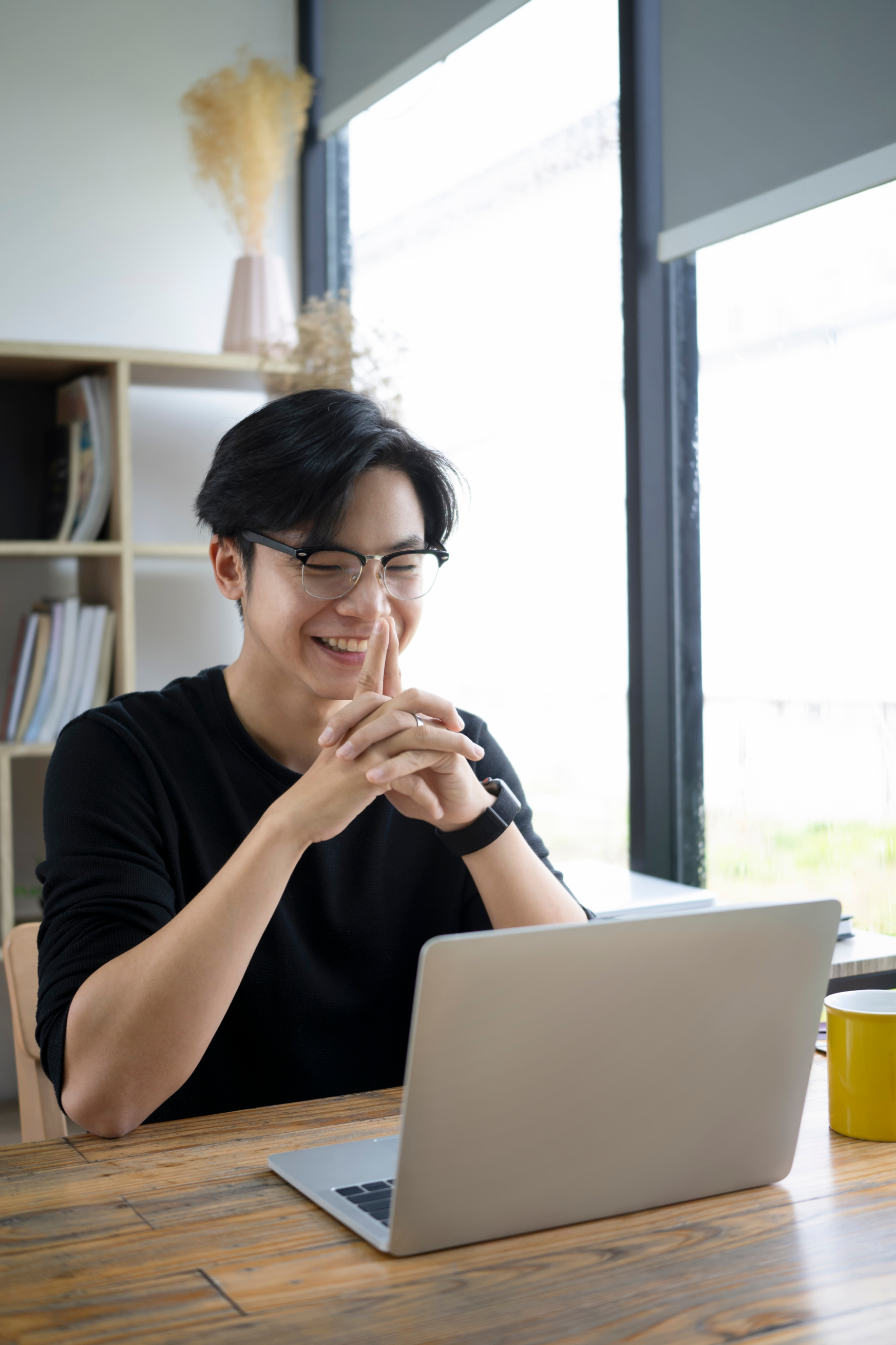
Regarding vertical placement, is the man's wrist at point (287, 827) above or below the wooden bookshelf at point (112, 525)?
below

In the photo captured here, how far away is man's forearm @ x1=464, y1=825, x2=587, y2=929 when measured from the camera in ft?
4.51

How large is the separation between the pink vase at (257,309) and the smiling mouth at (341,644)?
1674 millimetres

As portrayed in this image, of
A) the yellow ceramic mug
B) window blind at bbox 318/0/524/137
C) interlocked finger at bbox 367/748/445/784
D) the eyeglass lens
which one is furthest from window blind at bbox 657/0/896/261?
the yellow ceramic mug

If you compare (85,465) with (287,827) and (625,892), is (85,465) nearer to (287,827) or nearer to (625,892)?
(625,892)

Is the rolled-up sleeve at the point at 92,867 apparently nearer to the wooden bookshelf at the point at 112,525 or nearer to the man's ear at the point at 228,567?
the man's ear at the point at 228,567

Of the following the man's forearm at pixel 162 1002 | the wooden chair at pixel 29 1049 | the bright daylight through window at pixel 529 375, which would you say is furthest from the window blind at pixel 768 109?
the wooden chair at pixel 29 1049

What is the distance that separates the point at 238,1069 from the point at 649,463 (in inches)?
54.5

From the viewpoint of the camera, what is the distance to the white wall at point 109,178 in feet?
9.89

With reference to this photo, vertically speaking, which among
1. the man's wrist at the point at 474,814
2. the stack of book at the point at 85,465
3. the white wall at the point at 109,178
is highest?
the white wall at the point at 109,178

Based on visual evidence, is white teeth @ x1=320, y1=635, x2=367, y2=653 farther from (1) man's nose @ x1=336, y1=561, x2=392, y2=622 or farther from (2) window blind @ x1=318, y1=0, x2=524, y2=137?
(2) window blind @ x1=318, y1=0, x2=524, y2=137

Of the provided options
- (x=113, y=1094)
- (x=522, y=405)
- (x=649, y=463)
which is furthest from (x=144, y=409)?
(x=113, y=1094)

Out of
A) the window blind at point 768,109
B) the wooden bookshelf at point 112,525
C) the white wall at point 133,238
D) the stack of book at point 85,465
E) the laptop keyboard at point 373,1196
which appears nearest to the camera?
the laptop keyboard at point 373,1196

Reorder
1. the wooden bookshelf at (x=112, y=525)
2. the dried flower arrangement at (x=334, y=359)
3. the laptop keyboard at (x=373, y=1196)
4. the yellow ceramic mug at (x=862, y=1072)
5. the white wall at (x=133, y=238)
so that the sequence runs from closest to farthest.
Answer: the laptop keyboard at (x=373, y=1196) < the yellow ceramic mug at (x=862, y=1072) < the wooden bookshelf at (x=112, y=525) < the dried flower arrangement at (x=334, y=359) < the white wall at (x=133, y=238)

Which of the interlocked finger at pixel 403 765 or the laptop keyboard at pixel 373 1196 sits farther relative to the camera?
the interlocked finger at pixel 403 765
